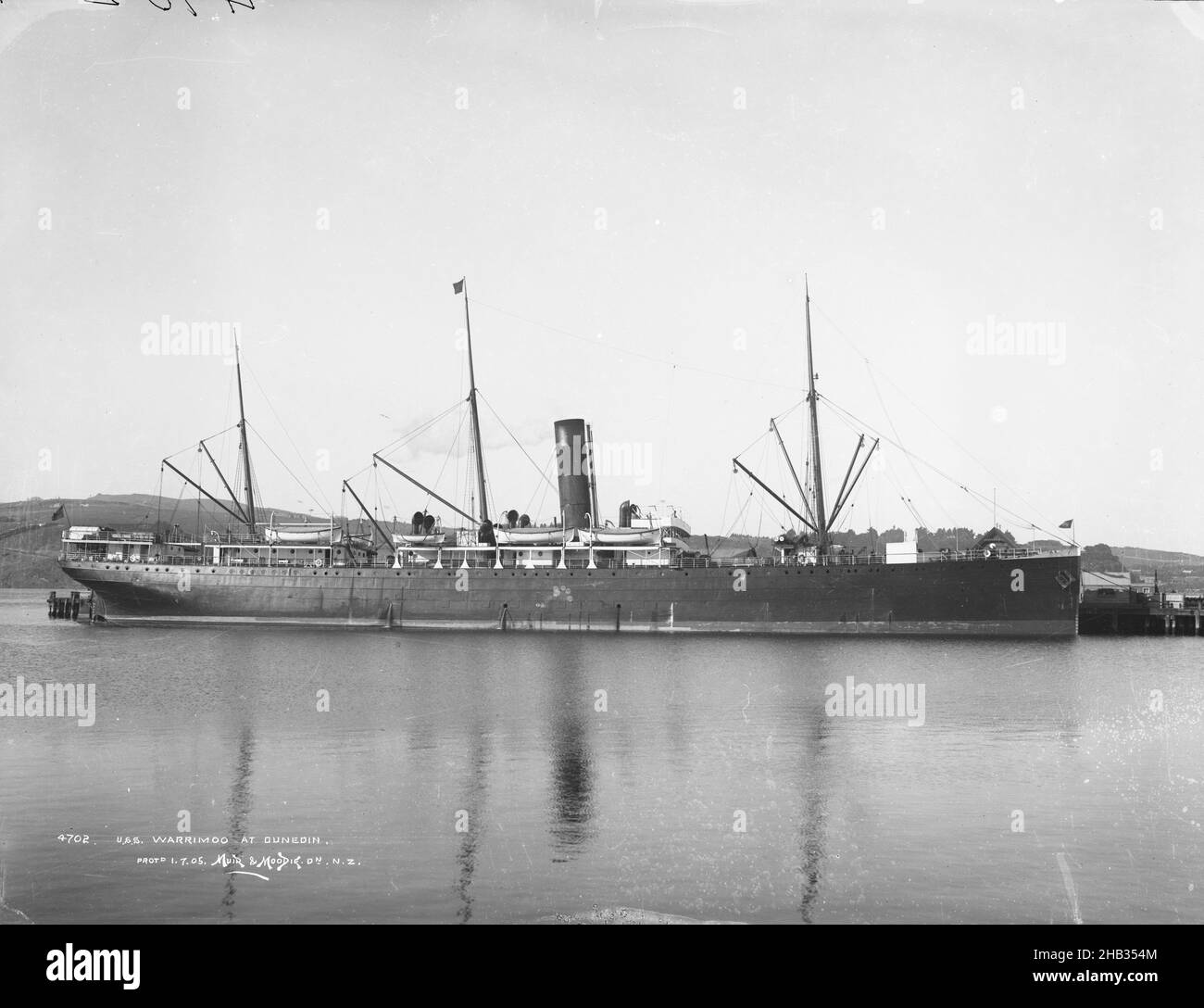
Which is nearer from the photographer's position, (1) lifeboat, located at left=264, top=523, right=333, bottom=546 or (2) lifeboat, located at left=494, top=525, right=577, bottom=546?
A: (2) lifeboat, located at left=494, top=525, right=577, bottom=546

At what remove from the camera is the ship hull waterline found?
52.7 m

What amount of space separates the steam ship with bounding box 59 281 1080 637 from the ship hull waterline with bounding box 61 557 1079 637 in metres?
0.08

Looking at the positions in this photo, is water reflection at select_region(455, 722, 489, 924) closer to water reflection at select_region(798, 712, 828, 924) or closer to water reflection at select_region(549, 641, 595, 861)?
water reflection at select_region(549, 641, 595, 861)

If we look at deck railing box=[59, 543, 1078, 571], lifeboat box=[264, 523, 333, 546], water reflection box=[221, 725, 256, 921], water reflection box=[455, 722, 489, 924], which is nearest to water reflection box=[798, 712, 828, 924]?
water reflection box=[455, 722, 489, 924]

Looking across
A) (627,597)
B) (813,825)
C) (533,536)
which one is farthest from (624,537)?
(813,825)

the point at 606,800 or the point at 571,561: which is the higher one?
the point at 571,561

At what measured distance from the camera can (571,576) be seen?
58844 mm

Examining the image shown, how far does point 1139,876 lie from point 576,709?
1667 centimetres

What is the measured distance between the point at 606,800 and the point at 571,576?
42.4 meters

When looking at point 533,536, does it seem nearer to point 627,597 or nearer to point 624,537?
point 624,537

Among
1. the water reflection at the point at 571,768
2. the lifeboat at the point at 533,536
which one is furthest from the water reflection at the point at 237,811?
the lifeboat at the point at 533,536

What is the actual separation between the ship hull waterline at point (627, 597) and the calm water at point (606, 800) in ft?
58.8
